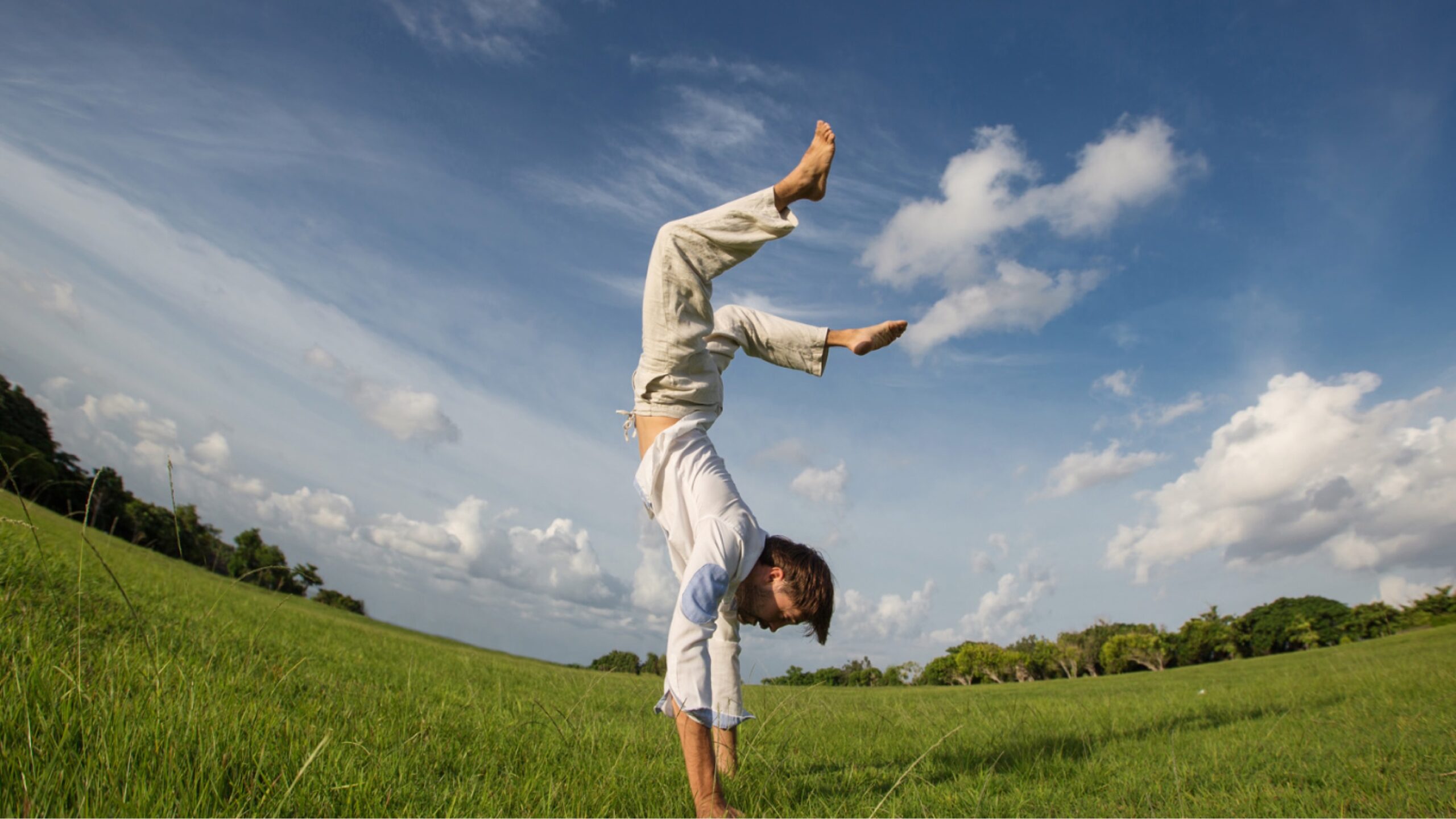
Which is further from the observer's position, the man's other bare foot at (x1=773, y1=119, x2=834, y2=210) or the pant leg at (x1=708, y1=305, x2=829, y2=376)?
the pant leg at (x1=708, y1=305, x2=829, y2=376)

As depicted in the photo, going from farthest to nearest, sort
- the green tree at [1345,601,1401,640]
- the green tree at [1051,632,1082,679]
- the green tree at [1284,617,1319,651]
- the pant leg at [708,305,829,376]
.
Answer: the green tree at [1051,632,1082,679]
the green tree at [1284,617,1319,651]
the green tree at [1345,601,1401,640]
the pant leg at [708,305,829,376]

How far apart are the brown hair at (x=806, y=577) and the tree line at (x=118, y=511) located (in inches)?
85.6

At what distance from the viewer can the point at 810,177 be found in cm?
354

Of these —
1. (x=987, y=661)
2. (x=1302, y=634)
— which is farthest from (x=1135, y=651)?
(x=1302, y=634)

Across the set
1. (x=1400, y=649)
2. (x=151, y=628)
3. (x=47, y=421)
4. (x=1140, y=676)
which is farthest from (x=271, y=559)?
(x=1400, y=649)

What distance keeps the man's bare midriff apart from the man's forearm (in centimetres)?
153

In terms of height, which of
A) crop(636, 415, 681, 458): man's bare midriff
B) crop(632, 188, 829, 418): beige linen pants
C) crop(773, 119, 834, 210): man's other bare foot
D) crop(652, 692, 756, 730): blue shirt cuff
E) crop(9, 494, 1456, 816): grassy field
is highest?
crop(773, 119, 834, 210): man's other bare foot

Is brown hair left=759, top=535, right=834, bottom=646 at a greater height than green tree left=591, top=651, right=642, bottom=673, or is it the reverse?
brown hair left=759, top=535, right=834, bottom=646

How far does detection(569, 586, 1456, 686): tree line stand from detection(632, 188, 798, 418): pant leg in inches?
1346

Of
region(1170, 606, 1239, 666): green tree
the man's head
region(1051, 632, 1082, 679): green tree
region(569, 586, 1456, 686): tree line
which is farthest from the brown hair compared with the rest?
region(1170, 606, 1239, 666): green tree

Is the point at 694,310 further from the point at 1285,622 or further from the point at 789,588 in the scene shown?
the point at 1285,622

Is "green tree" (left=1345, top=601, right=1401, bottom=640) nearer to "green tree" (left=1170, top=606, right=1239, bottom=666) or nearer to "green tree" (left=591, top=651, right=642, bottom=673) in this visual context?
"green tree" (left=1170, top=606, right=1239, bottom=666)

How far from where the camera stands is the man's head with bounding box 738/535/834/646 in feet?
9.75

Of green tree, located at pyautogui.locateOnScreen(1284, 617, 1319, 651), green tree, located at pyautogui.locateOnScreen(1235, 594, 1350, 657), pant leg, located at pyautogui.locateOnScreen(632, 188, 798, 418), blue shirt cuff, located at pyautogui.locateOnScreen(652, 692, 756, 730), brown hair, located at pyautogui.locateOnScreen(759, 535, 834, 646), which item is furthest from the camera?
green tree, located at pyautogui.locateOnScreen(1235, 594, 1350, 657)
